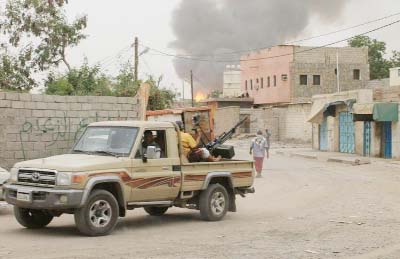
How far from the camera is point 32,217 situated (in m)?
10.2

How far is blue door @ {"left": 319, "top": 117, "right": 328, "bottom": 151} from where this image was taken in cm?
3972

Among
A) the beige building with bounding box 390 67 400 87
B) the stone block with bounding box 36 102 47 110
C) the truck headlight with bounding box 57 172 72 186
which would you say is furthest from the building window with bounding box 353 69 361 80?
the truck headlight with bounding box 57 172 72 186

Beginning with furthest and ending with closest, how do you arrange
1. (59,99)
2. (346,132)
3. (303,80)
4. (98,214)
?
(303,80)
(346,132)
(59,99)
(98,214)

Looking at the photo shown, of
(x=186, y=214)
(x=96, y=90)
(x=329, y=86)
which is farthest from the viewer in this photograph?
(x=329, y=86)

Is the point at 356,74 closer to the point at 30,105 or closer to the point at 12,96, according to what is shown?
the point at 30,105

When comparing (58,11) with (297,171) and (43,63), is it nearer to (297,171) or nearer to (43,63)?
(43,63)

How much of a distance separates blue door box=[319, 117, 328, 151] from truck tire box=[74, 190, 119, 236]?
31247mm

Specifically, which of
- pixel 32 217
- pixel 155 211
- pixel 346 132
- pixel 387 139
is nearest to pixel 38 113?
pixel 155 211

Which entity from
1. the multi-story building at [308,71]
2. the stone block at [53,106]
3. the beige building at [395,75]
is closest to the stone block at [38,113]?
the stone block at [53,106]

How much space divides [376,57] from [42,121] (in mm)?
75996

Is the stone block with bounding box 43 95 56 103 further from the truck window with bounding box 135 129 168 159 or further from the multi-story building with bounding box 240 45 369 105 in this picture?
the multi-story building with bounding box 240 45 369 105

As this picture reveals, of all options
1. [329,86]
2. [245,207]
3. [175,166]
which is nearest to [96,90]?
[245,207]

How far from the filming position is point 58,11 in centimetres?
3481

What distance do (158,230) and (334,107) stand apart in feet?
95.9
